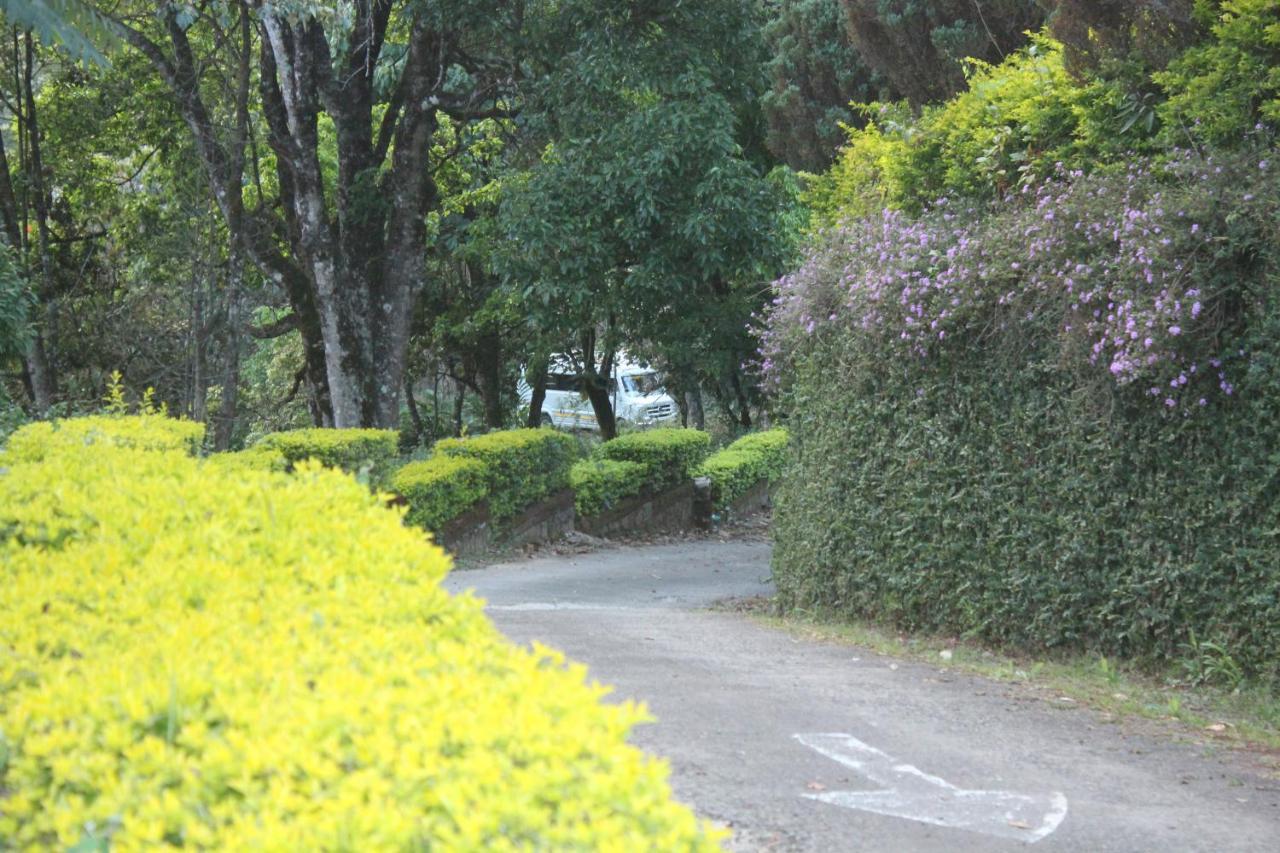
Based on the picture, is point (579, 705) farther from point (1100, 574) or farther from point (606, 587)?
point (606, 587)

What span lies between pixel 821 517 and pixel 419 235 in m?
9.27

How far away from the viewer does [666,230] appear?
1788 centimetres

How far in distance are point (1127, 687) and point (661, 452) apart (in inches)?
538

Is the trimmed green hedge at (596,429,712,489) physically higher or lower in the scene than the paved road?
higher

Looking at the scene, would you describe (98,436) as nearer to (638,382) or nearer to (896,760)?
(896,760)

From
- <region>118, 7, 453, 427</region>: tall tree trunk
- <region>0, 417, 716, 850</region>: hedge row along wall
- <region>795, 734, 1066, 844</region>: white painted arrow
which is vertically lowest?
<region>795, 734, 1066, 844</region>: white painted arrow

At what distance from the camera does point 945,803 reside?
5.98 meters

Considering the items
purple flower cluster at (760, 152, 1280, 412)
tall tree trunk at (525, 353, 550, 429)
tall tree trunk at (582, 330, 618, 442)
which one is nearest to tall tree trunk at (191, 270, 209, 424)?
tall tree trunk at (525, 353, 550, 429)

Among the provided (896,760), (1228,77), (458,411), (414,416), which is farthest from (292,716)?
(458,411)

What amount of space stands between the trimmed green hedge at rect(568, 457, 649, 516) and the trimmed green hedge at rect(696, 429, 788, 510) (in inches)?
75.8

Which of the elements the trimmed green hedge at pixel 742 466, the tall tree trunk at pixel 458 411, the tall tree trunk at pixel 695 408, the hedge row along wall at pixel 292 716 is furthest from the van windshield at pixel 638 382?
the hedge row along wall at pixel 292 716

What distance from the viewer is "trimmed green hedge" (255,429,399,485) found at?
1528 centimetres

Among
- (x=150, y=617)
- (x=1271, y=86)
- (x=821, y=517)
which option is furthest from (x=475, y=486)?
(x=150, y=617)

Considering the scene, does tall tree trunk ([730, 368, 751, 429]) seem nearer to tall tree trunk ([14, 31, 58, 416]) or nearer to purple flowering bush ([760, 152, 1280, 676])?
tall tree trunk ([14, 31, 58, 416])
